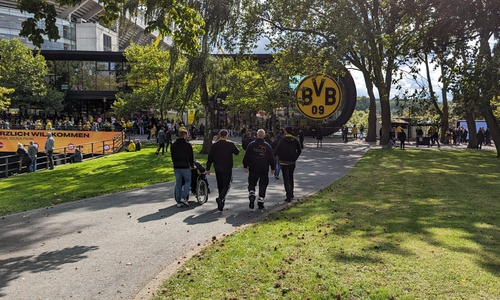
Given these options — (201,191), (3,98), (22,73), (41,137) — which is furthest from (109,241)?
(22,73)

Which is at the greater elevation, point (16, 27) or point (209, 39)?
point (16, 27)

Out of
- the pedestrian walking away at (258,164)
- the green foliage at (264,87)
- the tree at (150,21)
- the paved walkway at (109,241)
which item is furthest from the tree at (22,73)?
the pedestrian walking away at (258,164)

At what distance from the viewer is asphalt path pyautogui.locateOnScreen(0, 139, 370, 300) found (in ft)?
17.2

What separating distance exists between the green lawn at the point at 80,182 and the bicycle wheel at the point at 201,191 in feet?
11.3

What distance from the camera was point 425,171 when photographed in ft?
55.2

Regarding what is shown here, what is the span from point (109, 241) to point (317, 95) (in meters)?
23.3

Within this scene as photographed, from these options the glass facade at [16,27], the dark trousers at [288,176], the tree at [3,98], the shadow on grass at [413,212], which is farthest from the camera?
the glass facade at [16,27]

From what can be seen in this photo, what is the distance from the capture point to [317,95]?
95.1 ft

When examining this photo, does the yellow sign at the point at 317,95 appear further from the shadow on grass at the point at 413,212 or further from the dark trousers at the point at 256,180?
the dark trousers at the point at 256,180

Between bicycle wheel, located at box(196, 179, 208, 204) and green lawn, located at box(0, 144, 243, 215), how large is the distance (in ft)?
11.3

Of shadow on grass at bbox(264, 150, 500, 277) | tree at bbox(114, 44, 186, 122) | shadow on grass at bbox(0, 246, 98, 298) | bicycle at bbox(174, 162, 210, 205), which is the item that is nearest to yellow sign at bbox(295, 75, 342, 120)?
tree at bbox(114, 44, 186, 122)

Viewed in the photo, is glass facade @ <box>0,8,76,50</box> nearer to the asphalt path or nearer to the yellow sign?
the yellow sign

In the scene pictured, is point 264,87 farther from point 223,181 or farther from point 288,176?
point 223,181

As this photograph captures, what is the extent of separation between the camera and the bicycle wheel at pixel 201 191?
1038cm
